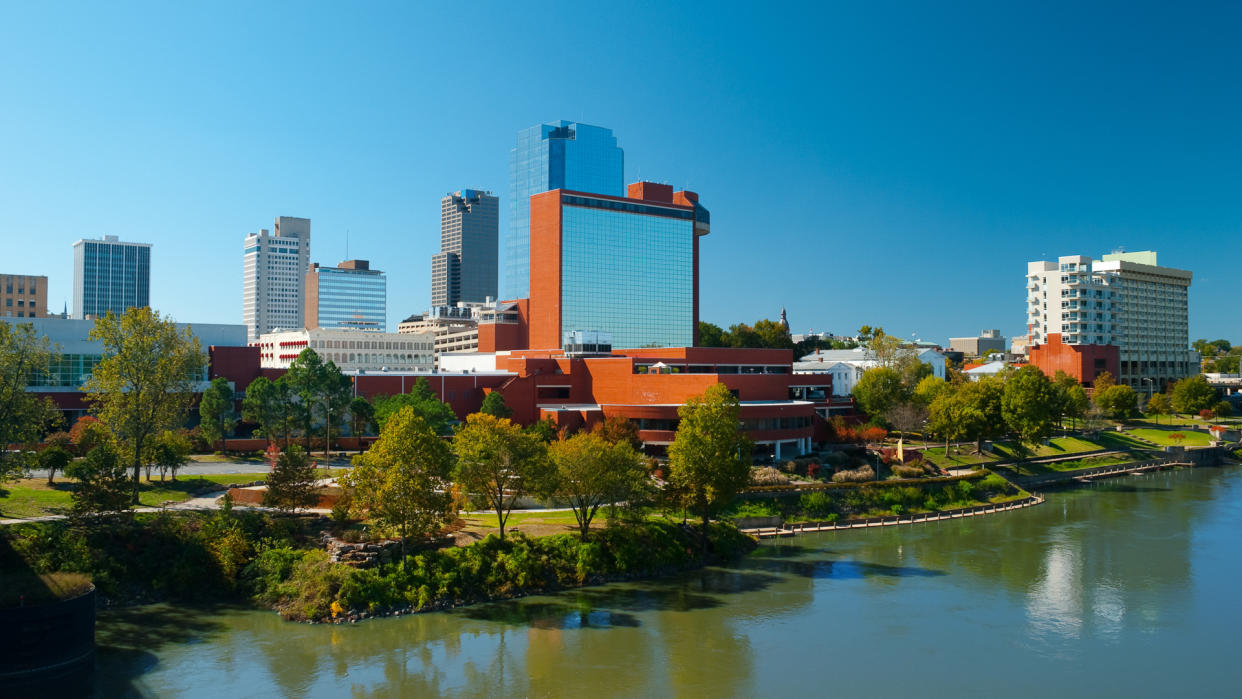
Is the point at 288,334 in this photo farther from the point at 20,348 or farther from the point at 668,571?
the point at 668,571

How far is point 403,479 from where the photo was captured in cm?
3822

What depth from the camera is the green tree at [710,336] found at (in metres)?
130

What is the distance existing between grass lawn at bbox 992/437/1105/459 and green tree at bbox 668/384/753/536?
41.2 metres

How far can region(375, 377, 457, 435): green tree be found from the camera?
6206 centimetres

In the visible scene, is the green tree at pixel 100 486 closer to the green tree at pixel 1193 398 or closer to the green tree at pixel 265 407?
the green tree at pixel 265 407

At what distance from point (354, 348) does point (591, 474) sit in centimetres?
10993

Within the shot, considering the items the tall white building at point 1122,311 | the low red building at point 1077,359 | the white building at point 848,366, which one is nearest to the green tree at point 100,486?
the white building at point 848,366

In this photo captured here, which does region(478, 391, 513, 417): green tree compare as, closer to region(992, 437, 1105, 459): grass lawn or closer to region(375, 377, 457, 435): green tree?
region(375, 377, 457, 435): green tree

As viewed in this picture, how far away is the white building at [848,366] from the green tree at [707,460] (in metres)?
55.9

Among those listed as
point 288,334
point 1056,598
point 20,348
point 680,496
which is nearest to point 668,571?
point 680,496

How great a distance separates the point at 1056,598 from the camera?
3922cm

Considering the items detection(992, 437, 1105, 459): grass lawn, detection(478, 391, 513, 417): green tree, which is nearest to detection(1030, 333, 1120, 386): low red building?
detection(992, 437, 1105, 459): grass lawn

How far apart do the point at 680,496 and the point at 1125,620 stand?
66.9ft

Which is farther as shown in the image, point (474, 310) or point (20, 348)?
point (474, 310)
